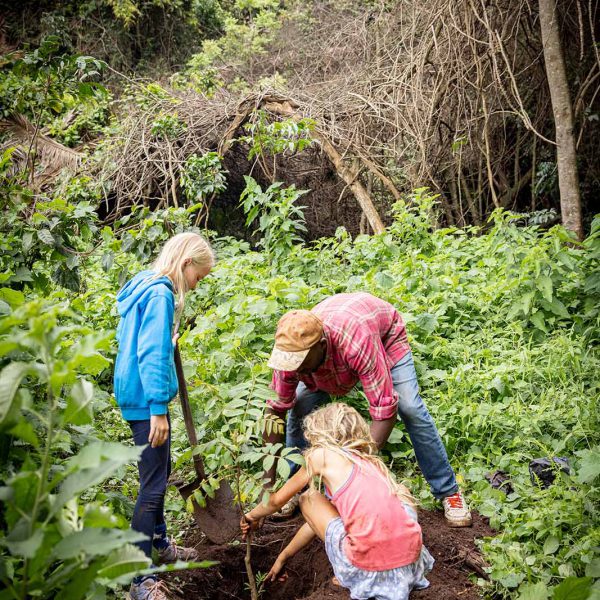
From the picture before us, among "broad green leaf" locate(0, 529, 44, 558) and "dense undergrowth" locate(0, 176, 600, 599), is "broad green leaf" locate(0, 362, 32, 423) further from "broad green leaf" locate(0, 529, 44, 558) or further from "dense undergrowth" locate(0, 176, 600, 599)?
"broad green leaf" locate(0, 529, 44, 558)

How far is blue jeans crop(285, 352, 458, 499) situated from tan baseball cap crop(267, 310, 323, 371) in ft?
2.06

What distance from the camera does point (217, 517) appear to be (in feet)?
9.51

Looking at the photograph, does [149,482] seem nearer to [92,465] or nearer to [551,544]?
[92,465]

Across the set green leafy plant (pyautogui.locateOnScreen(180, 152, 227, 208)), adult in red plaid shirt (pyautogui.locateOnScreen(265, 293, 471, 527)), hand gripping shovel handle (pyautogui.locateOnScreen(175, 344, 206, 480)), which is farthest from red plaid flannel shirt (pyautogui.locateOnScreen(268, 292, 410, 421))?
green leafy plant (pyautogui.locateOnScreen(180, 152, 227, 208))

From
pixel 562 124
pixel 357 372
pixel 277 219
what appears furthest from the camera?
pixel 562 124

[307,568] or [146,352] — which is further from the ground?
[146,352]

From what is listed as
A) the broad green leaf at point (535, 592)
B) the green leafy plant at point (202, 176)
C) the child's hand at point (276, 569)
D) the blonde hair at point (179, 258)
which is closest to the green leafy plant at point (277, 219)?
the green leafy plant at point (202, 176)

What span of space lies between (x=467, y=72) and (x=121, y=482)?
19.5 ft

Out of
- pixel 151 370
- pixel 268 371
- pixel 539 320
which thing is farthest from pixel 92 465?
pixel 539 320

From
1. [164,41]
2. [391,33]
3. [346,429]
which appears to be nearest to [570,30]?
[391,33]

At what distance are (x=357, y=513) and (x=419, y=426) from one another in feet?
2.72

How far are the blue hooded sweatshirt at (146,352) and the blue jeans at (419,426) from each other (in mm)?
869

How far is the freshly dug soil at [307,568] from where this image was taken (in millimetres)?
2545

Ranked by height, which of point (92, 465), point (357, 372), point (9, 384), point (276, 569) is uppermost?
point (9, 384)
